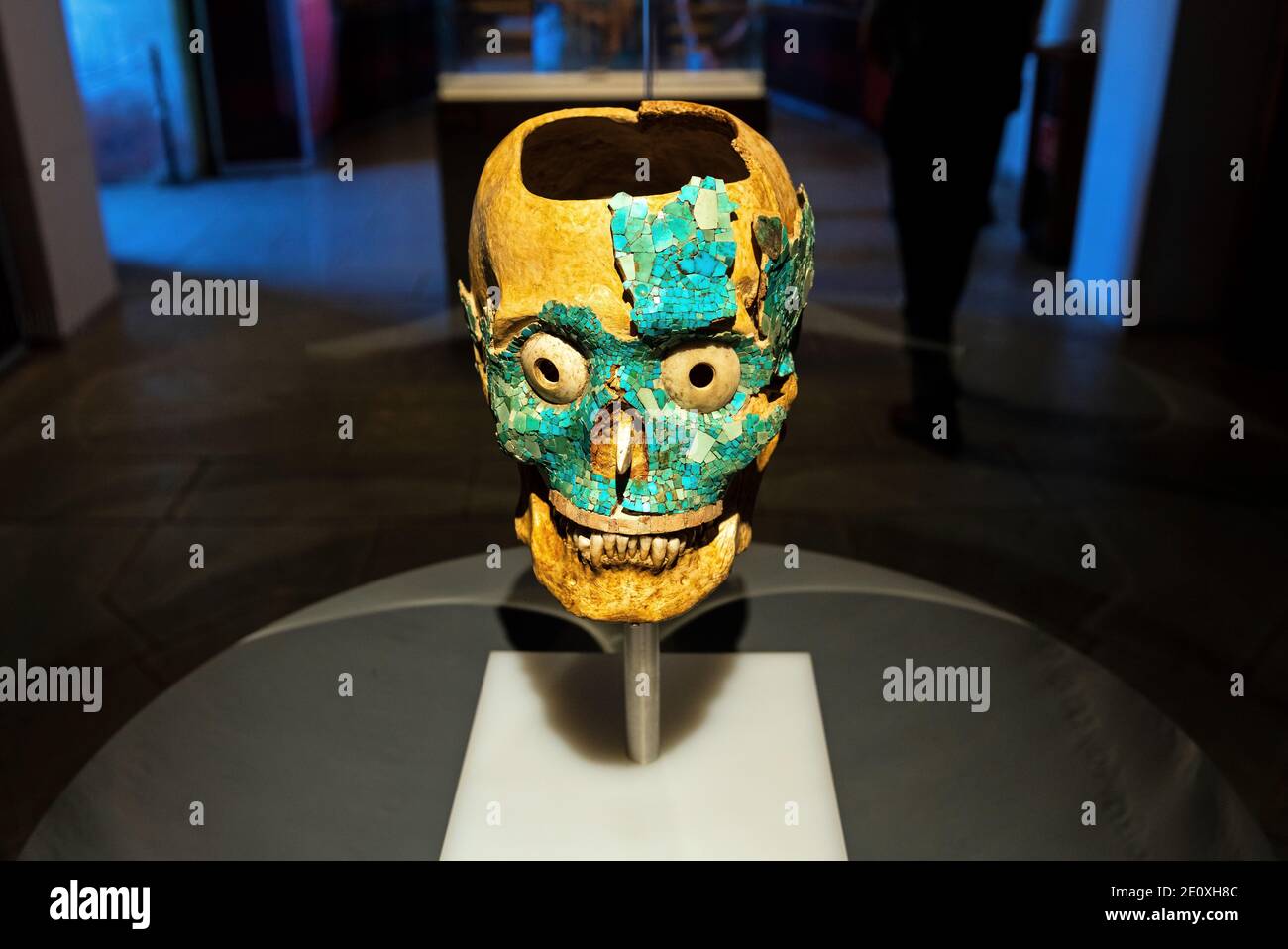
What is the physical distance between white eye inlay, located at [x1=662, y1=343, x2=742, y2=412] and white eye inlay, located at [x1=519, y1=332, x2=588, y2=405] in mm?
96

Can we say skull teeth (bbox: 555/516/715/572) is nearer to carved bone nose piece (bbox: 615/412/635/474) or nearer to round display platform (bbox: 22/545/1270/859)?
carved bone nose piece (bbox: 615/412/635/474)

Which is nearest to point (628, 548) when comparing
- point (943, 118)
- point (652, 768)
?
point (652, 768)

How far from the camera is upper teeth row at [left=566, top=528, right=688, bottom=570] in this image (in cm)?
128

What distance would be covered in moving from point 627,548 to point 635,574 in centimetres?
4

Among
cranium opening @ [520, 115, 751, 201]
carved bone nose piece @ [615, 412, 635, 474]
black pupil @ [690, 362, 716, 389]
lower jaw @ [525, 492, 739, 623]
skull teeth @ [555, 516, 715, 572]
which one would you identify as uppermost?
cranium opening @ [520, 115, 751, 201]

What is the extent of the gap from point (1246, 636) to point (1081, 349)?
0.81 m

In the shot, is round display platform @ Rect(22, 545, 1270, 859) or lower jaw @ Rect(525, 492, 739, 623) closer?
lower jaw @ Rect(525, 492, 739, 623)

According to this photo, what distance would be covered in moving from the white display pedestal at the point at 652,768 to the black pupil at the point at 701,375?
2.06 feet

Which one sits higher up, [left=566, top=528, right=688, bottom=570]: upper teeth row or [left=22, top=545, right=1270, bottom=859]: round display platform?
[left=566, top=528, right=688, bottom=570]: upper teeth row

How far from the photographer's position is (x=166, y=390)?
281cm

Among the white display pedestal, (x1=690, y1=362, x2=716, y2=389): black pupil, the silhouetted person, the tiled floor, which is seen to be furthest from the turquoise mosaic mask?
the tiled floor

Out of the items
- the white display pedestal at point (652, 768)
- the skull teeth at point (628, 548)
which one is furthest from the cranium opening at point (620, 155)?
the white display pedestal at point (652, 768)

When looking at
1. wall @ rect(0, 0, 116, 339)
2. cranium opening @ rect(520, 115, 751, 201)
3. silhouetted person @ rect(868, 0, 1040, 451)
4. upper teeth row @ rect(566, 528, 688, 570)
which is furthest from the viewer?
wall @ rect(0, 0, 116, 339)
